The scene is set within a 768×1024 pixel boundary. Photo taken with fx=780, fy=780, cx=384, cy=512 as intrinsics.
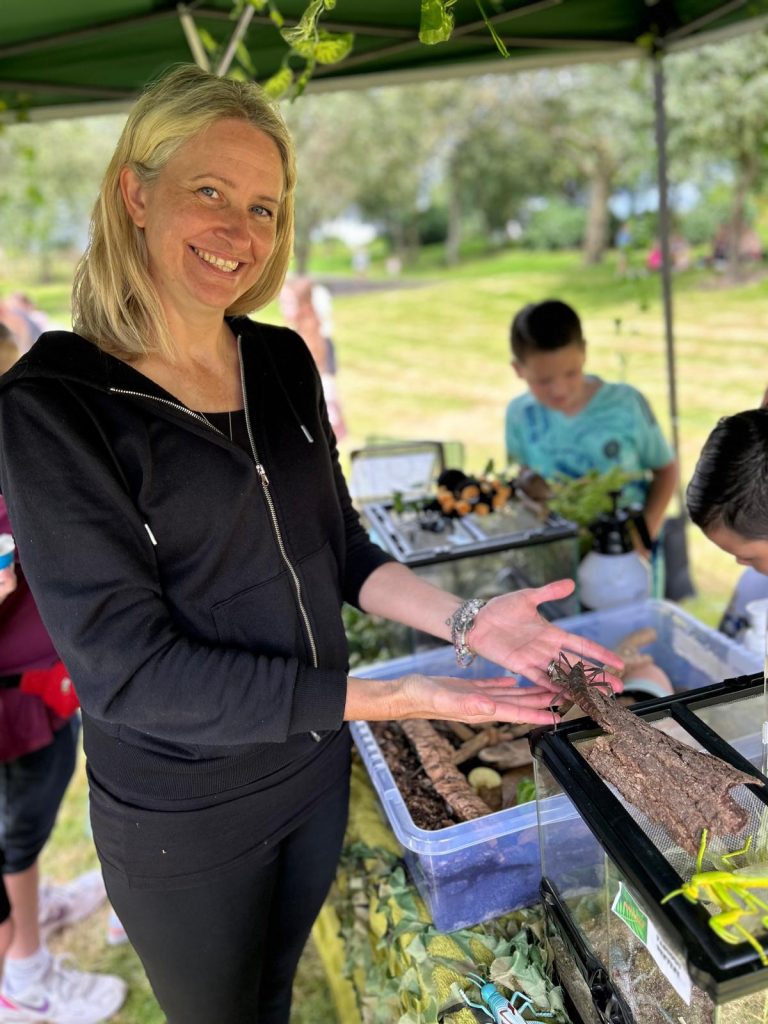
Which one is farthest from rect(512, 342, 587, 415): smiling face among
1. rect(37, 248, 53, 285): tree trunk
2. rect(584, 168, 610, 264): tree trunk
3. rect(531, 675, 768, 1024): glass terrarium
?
rect(37, 248, 53, 285): tree trunk

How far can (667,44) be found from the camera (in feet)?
10.6

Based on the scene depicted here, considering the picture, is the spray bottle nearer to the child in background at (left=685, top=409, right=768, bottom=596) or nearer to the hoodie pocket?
the child in background at (left=685, top=409, right=768, bottom=596)

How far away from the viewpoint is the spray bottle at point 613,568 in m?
2.13

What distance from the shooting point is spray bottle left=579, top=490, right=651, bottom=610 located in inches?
84.0

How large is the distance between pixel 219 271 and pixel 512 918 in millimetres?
1265

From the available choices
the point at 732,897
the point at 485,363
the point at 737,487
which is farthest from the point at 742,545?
the point at 485,363

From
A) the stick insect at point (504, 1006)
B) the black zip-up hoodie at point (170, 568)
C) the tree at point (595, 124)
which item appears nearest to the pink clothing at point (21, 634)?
the black zip-up hoodie at point (170, 568)

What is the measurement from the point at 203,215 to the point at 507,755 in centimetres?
118

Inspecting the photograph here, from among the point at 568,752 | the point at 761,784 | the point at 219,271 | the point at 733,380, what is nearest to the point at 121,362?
the point at 219,271

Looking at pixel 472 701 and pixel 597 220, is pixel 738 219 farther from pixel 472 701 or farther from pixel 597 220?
pixel 472 701

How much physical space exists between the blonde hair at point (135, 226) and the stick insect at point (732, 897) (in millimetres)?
1081

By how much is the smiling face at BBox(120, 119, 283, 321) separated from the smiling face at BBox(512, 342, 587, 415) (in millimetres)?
1570

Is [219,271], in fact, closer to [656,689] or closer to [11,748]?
[656,689]

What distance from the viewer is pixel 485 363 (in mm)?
12961
